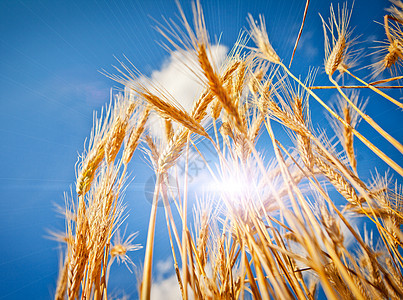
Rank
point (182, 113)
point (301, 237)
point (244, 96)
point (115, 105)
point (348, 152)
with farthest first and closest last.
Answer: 1. point (348, 152)
2. point (115, 105)
3. point (244, 96)
4. point (182, 113)
5. point (301, 237)

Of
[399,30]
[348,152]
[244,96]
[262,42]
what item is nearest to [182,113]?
[244,96]

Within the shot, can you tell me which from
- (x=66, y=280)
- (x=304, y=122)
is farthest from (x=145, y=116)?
(x=304, y=122)

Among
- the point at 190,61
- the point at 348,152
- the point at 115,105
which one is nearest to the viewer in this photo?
the point at 190,61

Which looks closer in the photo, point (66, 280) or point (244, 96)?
point (66, 280)

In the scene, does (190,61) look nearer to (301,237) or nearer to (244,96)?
(244,96)

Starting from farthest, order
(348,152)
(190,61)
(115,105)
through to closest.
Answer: (348,152), (115,105), (190,61)

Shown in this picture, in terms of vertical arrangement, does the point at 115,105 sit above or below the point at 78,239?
above

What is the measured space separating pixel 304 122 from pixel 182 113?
958 mm

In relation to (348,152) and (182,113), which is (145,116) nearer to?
(182,113)

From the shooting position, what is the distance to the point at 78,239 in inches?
38.5

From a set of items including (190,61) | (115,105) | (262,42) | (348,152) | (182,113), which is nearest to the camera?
(190,61)

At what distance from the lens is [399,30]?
130 cm

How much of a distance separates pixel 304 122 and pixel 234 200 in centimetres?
86

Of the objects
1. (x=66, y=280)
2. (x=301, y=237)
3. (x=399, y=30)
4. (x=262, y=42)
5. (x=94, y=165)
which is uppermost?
(x=262, y=42)
